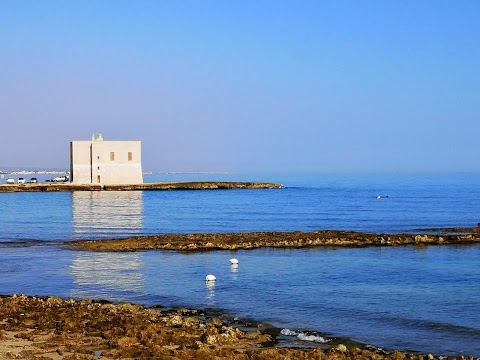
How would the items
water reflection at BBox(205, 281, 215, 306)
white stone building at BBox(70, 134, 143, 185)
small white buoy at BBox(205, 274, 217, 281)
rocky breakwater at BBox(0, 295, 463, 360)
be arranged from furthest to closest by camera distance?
white stone building at BBox(70, 134, 143, 185), small white buoy at BBox(205, 274, 217, 281), water reflection at BBox(205, 281, 215, 306), rocky breakwater at BBox(0, 295, 463, 360)

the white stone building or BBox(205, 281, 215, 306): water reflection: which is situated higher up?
the white stone building

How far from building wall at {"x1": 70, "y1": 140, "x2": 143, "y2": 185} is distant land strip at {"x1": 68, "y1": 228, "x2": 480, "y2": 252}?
66.1 m

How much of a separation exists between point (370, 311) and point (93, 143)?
87221mm

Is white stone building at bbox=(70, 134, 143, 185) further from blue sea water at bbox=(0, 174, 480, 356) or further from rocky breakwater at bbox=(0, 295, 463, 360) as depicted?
rocky breakwater at bbox=(0, 295, 463, 360)

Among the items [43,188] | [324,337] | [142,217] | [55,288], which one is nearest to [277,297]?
[324,337]

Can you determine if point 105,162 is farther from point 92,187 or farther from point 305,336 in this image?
point 305,336

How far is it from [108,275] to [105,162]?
265 ft

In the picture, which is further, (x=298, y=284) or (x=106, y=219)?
(x=106, y=219)

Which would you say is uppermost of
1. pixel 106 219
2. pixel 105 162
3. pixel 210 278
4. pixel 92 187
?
pixel 105 162

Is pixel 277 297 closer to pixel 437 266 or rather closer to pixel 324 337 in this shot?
pixel 324 337

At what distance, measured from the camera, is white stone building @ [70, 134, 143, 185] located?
10306 centimetres

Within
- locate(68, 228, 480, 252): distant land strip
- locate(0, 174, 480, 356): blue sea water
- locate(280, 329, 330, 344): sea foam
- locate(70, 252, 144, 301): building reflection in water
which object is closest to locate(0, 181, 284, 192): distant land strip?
locate(0, 174, 480, 356): blue sea water

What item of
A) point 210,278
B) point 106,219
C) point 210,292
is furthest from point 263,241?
point 106,219

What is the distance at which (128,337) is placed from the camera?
48.2 ft
